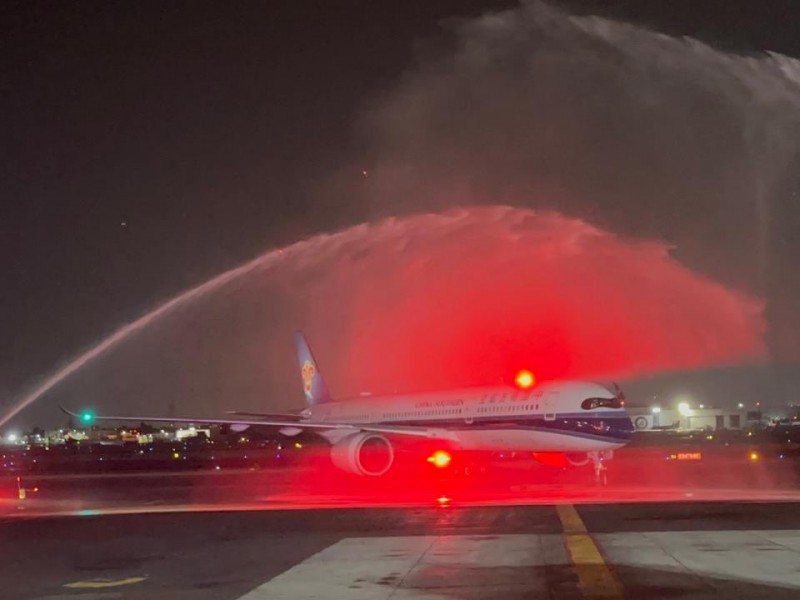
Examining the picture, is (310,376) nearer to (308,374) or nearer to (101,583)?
(308,374)

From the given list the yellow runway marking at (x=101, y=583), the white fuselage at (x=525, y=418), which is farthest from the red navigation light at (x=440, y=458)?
the yellow runway marking at (x=101, y=583)

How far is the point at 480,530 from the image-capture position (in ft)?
77.3

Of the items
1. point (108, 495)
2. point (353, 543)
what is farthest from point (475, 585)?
point (108, 495)

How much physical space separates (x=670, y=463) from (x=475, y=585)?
44439 millimetres

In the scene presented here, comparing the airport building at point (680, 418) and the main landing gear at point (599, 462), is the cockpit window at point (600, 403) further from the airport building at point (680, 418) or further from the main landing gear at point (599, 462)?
the airport building at point (680, 418)

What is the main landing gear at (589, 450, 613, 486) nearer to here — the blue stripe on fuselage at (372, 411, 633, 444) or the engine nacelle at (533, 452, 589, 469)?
the engine nacelle at (533, 452, 589, 469)

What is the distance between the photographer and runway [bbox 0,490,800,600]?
15461 millimetres

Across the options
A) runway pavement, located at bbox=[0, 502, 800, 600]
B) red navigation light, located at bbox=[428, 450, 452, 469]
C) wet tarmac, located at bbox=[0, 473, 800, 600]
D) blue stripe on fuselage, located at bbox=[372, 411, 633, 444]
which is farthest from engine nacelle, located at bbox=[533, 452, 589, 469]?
runway pavement, located at bbox=[0, 502, 800, 600]

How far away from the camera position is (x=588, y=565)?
17.3m

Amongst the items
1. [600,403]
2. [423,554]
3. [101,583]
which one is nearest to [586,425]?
[600,403]

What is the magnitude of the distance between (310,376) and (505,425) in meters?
29.7

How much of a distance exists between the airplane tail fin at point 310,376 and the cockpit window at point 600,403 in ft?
99.6

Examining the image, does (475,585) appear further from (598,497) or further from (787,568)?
(598,497)

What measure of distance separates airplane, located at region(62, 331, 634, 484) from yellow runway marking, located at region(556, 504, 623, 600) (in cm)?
1735
